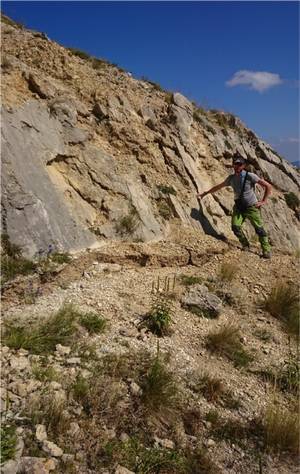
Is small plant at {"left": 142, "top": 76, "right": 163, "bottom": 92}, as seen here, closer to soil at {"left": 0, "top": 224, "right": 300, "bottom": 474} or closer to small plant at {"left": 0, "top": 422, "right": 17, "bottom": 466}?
soil at {"left": 0, "top": 224, "right": 300, "bottom": 474}

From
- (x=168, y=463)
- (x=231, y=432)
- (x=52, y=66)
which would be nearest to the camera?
(x=168, y=463)

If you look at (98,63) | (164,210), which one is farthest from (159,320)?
(98,63)

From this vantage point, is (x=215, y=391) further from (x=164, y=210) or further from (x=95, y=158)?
(x=95, y=158)

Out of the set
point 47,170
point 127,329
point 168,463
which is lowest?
point 168,463

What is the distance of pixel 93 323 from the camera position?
4629 millimetres

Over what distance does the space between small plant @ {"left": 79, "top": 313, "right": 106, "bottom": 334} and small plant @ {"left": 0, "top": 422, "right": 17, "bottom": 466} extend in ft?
6.25

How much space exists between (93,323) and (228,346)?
6.76 feet

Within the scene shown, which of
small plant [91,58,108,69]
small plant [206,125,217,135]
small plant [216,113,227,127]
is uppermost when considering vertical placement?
small plant [91,58,108,69]

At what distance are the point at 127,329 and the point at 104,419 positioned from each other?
64.9 inches

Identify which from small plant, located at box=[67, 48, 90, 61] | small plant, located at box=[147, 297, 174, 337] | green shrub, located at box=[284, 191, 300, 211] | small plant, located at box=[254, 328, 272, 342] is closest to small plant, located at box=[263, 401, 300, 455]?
small plant, located at box=[147, 297, 174, 337]

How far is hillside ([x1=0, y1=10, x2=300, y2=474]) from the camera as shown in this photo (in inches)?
122

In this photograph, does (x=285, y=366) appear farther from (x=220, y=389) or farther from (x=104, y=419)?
(x=104, y=419)

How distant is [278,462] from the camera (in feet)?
10.5

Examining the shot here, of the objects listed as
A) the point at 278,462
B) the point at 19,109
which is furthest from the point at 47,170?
the point at 278,462
